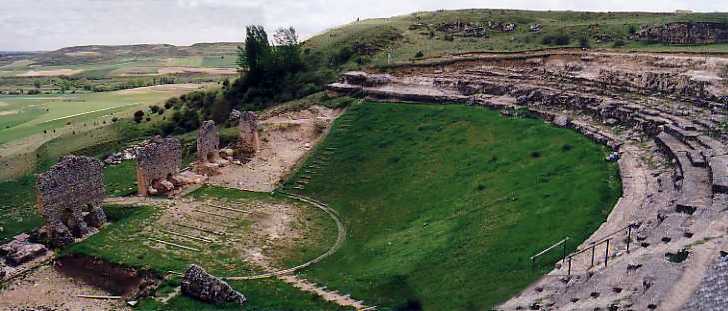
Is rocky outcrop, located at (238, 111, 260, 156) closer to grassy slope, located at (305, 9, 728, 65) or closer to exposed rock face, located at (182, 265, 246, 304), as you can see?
grassy slope, located at (305, 9, 728, 65)

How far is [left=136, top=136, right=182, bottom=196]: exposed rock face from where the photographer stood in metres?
34.5

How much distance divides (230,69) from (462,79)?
107 m

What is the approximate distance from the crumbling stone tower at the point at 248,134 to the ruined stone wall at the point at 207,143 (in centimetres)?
178

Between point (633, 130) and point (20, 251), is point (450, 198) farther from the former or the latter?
point (20, 251)

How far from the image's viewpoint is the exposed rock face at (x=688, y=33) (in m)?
47.8

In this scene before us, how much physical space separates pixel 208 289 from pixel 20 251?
36.9 feet

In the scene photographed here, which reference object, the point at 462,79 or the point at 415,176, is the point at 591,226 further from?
the point at 462,79

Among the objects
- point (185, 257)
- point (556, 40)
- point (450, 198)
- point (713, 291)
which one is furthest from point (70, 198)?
point (556, 40)

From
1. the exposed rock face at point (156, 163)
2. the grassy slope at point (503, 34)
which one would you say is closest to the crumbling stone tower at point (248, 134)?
the exposed rock face at point (156, 163)

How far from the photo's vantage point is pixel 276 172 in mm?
38500

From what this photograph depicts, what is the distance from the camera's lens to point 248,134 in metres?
41.1

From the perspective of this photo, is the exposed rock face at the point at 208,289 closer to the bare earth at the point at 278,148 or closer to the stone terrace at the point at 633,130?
the stone terrace at the point at 633,130

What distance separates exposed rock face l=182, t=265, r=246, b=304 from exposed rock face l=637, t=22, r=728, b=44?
41861 millimetres

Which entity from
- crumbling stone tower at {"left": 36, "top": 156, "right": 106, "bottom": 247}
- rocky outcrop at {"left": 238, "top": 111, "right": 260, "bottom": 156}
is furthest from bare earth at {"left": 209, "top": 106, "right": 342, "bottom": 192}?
crumbling stone tower at {"left": 36, "top": 156, "right": 106, "bottom": 247}
